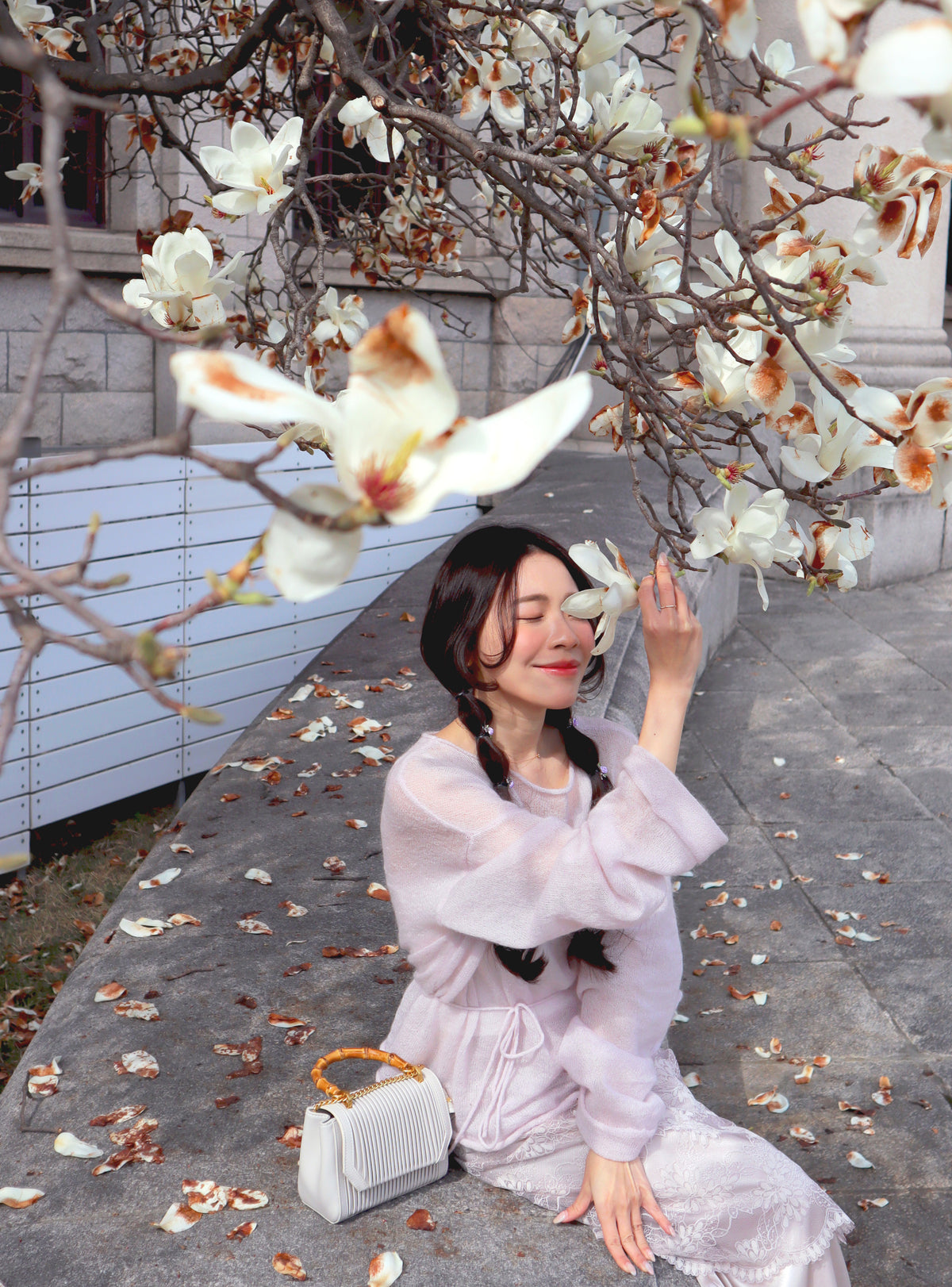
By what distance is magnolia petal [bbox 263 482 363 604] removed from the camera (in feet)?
2.00

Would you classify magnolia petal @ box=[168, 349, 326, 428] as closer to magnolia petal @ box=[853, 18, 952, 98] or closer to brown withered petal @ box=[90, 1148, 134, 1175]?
magnolia petal @ box=[853, 18, 952, 98]

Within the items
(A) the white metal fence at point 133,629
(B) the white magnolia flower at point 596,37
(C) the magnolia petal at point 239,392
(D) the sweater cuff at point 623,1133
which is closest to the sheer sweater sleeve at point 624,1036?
(D) the sweater cuff at point 623,1133

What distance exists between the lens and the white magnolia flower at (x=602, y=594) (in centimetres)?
150

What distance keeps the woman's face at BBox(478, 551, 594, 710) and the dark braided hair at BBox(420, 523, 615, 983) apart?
0.01m

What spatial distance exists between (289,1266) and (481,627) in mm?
974

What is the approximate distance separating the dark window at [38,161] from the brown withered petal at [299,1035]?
4624 millimetres

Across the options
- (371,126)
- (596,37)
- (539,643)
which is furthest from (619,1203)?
(371,126)

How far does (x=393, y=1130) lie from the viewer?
1.90 metres

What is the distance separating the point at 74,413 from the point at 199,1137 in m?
4.92

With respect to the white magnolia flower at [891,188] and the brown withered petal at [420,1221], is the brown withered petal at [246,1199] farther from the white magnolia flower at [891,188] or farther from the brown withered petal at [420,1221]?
the white magnolia flower at [891,188]

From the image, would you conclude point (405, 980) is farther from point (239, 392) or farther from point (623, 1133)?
point (239, 392)

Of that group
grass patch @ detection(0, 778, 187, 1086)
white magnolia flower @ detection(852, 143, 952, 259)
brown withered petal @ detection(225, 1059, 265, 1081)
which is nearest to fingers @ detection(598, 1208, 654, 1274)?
brown withered petal @ detection(225, 1059, 265, 1081)

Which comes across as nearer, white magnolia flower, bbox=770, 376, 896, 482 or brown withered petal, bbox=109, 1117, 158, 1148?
white magnolia flower, bbox=770, 376, 896, 482

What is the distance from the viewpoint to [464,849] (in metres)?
1.95
